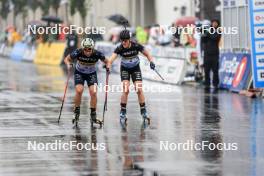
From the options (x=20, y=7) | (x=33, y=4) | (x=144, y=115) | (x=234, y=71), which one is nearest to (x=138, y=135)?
(x=144, y=115)

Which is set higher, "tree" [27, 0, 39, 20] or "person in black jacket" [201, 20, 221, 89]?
"tree" [27, 0, 39, 20]

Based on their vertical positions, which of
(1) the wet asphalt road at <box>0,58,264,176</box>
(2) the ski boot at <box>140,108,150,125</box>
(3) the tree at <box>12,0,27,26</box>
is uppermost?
(3) the tree at <box>12,0,27,26</box>

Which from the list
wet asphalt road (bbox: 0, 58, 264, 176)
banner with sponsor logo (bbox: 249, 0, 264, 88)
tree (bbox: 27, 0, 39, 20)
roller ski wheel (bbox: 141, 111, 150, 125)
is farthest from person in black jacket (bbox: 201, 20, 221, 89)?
tree (bbox: 27, 0, 39, 20)

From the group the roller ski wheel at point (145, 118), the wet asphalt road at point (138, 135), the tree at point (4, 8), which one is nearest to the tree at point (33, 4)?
the tree at point (4, 8)

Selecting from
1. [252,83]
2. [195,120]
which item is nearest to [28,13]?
[252,83]

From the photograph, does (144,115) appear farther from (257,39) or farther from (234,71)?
(234,71)

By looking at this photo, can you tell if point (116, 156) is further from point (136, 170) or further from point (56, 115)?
point (56, 115)

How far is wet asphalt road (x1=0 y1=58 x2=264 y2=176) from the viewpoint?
11875 mm

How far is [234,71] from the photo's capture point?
26188 mm

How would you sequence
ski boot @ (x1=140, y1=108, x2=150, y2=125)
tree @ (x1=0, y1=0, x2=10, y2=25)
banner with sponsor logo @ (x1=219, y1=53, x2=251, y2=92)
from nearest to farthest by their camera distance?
ski boot @ (x1=140, y1=108, x2=150, y2=125) < banner with sponsor logo @ (x1=219, y1=53, x2=251, y2=92) < tree @ (x1=0, y1=0, x2=10, y2=25)

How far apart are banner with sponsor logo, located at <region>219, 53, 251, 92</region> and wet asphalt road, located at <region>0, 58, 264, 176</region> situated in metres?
0.56

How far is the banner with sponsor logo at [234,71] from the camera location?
997 inches

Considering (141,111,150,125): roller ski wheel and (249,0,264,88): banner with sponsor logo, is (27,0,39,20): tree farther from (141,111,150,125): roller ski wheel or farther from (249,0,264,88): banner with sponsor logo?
(141,111,150,125): roller ski wheel

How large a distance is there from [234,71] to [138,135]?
11052mm
